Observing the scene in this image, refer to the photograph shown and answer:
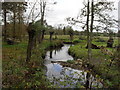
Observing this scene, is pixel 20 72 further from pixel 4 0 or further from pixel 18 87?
pixel 4 0

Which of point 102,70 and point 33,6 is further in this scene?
point 33,6

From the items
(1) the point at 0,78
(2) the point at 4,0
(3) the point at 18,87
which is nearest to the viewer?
(3) the point at 18,87

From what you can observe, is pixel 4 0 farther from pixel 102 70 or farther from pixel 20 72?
pixel 102 70

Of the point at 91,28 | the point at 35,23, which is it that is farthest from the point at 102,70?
the point at 35,23

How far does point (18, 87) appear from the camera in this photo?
5.96m

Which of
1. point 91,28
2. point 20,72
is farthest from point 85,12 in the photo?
point 20,72

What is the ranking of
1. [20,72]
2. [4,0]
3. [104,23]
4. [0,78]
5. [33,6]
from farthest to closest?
[33,6] < [4,0] < [104,23] < [20,72] < [0,78]

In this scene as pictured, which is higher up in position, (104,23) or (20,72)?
(104,23)

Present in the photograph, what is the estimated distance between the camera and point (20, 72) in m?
7.43

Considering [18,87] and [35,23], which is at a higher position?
[35,23]

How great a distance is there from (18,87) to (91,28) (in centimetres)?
518

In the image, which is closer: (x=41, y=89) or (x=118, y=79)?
(x=41, y=89)

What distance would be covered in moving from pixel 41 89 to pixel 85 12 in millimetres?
5768

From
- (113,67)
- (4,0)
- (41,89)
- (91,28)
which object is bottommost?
(41,89)
